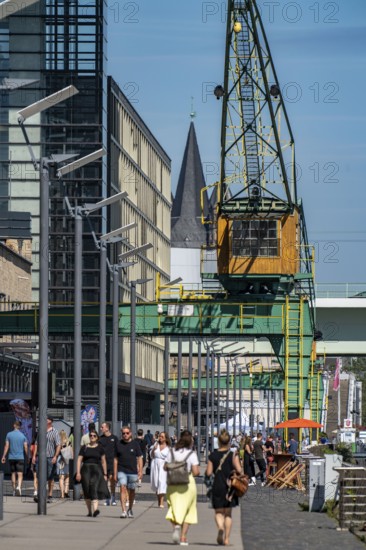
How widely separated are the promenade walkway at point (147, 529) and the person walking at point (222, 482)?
A: 0.36 metres

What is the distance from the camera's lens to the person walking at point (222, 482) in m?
22.1

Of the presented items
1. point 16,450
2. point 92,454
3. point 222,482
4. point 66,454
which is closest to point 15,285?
point 66,454

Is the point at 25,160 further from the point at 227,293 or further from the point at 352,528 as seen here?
the point at 352,528

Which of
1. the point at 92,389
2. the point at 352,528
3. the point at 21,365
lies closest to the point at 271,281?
the point at 21,365

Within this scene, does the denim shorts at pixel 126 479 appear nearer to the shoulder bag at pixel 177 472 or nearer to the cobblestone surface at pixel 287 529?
the cobblestone surface at pixel 287 529

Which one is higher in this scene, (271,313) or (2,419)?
(271,313)

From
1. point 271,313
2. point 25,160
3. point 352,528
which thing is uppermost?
point 25,160

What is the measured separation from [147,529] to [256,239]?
4056 cm

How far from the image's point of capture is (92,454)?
91.1ft

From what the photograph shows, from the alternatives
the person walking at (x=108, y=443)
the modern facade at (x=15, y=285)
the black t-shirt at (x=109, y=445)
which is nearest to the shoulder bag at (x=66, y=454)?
the person walking at (x=108, y=443)

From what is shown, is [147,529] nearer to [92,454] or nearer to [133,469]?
[92,454]

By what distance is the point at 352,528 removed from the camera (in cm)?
2698

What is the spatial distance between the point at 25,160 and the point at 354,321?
2138cm

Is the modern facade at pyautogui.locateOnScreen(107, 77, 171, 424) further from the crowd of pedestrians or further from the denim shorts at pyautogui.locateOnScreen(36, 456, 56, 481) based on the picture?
the denim shorts at pyautogui.locateOnScreen(36, 456, 56, 481)
